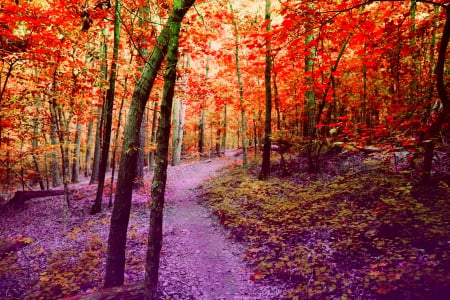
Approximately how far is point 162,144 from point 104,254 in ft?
17.0

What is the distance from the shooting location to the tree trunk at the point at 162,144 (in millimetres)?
4457

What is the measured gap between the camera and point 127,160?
17.7 ft

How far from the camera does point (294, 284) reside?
18.3 feet

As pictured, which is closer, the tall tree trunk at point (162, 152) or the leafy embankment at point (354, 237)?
the tall tree trunk at point (162, 152)

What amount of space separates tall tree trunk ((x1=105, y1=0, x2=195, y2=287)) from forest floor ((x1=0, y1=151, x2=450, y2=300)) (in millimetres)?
561

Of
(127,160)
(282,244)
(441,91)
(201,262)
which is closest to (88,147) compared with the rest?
(201,262)

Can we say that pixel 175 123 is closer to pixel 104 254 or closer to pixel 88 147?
pixel 88 147

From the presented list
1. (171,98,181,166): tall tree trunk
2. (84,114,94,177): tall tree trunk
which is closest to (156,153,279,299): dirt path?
(171,98,181,166): tall tree trunk

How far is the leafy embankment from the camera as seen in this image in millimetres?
4688

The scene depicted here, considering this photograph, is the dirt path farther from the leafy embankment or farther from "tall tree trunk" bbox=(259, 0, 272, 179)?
"tall tree trunk" bbox=(259, 0, 272, 179)

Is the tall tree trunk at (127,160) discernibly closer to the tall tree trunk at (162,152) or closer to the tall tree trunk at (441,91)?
the tall tree trunk at (162,152)

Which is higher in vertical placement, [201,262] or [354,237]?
[354,237]

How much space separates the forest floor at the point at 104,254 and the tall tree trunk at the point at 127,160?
3.28 ft

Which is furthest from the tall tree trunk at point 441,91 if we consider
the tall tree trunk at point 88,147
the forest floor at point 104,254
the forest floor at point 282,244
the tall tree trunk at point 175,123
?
the tall tree trunk at point 88,147
